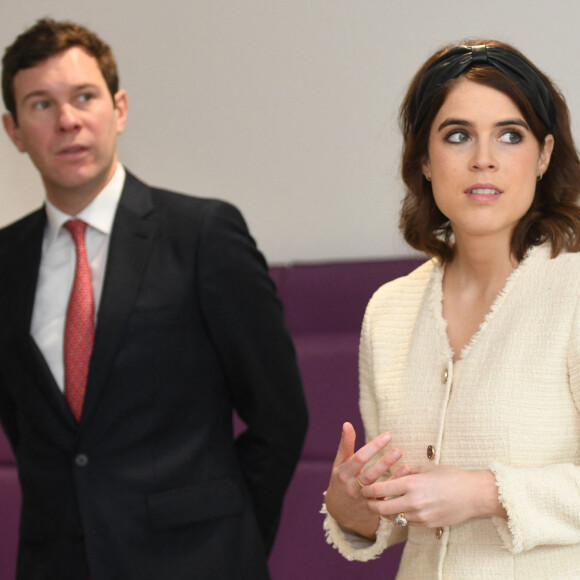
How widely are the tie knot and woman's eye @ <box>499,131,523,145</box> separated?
894mm

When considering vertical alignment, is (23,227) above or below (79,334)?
above

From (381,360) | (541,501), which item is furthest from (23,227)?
(541,501)

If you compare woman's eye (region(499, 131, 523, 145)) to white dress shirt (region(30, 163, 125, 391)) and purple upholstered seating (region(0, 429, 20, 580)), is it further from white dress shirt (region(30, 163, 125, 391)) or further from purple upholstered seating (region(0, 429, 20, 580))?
purple upholstered seating (region(0, 429, 20, 580))

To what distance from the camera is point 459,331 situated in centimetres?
154

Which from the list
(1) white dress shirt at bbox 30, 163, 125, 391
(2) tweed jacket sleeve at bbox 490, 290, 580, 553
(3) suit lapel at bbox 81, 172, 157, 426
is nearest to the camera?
(2) tweed jacket sleeve at bbox 490, 290, 580, 553

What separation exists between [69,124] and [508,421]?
1100 mm

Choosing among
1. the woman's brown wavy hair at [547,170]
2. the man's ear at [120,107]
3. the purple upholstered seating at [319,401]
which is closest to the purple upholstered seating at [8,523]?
the purple upholstered seating at [319,401]

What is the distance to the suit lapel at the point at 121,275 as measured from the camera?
1.80 meters

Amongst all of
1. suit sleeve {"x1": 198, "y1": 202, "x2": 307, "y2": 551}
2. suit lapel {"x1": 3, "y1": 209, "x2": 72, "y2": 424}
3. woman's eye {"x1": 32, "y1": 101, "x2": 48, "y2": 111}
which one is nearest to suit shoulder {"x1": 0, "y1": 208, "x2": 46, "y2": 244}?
suit lapel {"x1": 3, "y1": 209, "x2": 72, "y2": 424}

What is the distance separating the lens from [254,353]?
188 cm

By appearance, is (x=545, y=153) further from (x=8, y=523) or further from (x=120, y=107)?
(x=8, y=523)

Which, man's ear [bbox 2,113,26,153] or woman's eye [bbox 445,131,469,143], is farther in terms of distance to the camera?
man's ear [bbox 2,113,26,153]

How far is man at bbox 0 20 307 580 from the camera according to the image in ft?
5.94

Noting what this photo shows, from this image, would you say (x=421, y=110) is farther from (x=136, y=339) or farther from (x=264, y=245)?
(x=264, y=245)
